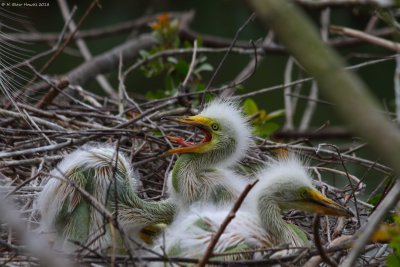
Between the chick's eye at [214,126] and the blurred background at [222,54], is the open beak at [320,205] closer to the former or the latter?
the chick's eye at [214,126]

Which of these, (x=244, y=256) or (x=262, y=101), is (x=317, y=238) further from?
(x=262, y=101)

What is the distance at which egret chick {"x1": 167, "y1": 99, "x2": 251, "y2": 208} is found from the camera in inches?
84.5

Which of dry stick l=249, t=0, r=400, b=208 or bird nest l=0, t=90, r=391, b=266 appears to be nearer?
dry stick l=249, t=0, r=400, b=208

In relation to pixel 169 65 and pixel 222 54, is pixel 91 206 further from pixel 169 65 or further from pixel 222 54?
pixel 222 54

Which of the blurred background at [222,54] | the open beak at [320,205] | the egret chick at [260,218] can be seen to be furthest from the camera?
the blurred background at [222,54]

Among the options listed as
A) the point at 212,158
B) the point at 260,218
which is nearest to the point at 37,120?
the point at 212,158

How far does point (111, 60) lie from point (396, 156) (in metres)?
3.06

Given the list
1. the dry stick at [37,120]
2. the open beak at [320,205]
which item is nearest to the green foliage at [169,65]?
the dry stick at [37,120]

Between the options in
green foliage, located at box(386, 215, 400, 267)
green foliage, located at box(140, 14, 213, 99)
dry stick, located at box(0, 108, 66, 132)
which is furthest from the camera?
green foliage, located at box(140, 14, 213, 99)

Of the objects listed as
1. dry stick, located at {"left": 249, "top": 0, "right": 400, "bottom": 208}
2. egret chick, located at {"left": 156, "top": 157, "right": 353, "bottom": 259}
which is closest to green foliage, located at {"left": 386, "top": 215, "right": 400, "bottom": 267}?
egret chick, located at {"left": 156, "top": 157, "right": 353, "bottom": 259}

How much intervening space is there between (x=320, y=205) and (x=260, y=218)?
0.50 feet

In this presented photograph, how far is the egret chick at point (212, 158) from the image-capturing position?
7.04ft

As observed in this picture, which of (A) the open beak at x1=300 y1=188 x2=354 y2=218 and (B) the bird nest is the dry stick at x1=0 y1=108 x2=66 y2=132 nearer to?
(B) the bird nest

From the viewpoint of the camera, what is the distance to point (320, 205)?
1956 millimetres
